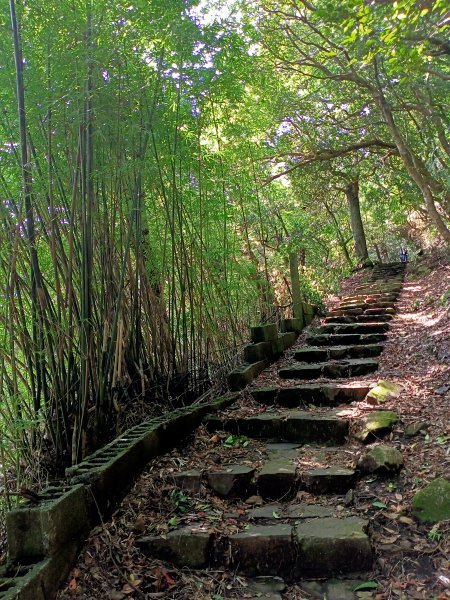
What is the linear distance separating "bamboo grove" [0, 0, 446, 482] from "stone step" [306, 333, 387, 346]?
180cm

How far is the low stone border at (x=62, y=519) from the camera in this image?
5.75ft

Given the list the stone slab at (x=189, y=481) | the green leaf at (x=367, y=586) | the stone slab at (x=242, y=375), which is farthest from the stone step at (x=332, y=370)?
the green leaf at (x=367, y=586)

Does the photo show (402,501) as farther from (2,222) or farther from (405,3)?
(405,3)

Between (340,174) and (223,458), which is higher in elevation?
(340,174)

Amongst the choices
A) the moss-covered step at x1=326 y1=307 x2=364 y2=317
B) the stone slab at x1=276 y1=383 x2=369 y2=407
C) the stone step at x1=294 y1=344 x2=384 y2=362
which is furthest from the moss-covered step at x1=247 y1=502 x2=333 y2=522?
the moss-covered step at x1=326 y1=307 x2=364 y2=317

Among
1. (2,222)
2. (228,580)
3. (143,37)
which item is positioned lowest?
(228,580)

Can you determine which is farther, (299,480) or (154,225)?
(154,225)

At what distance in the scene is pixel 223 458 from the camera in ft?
9.86

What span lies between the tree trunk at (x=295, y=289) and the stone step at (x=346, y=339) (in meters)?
0.67

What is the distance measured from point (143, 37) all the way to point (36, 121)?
86cm

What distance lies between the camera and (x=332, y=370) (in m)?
4.43

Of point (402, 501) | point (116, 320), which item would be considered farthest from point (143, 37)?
point (402, 501)

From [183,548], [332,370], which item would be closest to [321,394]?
[332,370]

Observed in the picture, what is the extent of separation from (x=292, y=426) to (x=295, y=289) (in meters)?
2.94
